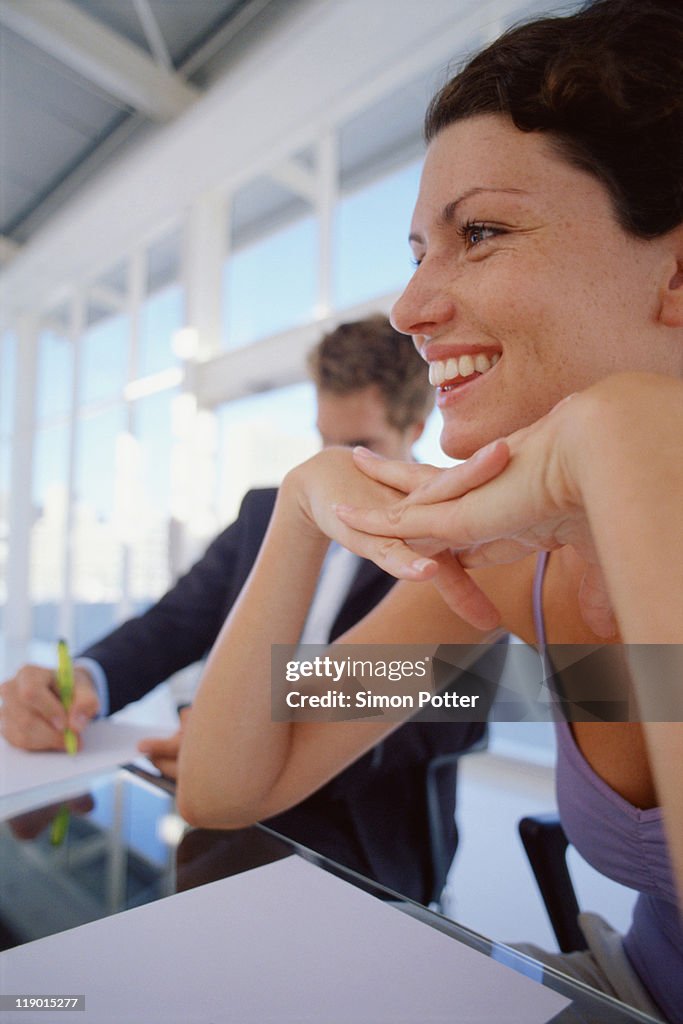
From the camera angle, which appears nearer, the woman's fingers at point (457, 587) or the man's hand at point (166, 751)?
the woman's fingers at point (457, 587)

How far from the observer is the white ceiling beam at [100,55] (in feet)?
10.9

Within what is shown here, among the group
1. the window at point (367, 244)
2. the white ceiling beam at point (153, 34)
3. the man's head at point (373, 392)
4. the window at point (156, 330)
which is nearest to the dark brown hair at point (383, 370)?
the man's head at point (373, 392)

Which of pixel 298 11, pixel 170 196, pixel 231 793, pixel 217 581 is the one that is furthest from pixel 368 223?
pixel 231 793

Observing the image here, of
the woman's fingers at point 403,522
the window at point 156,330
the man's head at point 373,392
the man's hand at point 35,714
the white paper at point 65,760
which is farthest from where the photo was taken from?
the window at point 156,330

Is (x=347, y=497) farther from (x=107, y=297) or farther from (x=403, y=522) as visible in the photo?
(x=107, y=297)

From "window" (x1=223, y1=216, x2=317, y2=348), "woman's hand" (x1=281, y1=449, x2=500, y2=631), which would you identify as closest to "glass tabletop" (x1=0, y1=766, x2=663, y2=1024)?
A: "woman's hand" (x1=281, y1=449, x2=500, y2=631)

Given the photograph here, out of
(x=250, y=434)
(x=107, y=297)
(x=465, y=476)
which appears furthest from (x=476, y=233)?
(x=107, y=297)

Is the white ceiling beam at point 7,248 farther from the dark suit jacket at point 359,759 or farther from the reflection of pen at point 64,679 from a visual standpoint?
the reflection of pen at point 64,679

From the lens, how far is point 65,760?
76 centimetres

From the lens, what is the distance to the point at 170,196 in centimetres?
439

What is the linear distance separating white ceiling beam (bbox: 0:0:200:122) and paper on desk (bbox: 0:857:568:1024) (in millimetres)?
4210

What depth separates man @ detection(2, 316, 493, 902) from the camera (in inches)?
31.7

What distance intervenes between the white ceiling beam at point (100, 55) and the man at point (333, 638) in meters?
3.22

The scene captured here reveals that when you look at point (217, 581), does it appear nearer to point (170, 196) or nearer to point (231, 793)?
point (231, 793)
